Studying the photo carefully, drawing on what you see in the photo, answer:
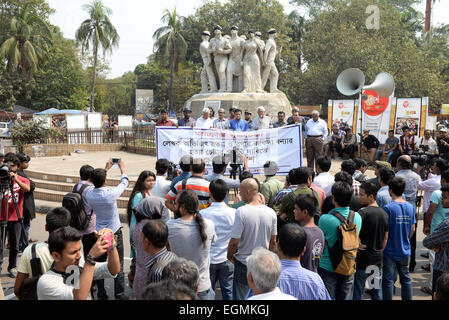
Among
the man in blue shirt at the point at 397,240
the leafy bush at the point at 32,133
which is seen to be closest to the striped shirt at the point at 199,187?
the man in blue shirt at the point at 397,240

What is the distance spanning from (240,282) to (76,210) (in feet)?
5.83

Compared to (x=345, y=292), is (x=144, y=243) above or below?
above

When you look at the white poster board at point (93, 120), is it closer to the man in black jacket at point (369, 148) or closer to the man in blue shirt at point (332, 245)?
the man in black jacket at point (369, 148)

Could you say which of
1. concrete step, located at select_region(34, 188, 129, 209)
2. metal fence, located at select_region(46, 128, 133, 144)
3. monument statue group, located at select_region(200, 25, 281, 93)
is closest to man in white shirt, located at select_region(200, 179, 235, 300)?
concrete step, located at select_region(34, 188, 129, 209)

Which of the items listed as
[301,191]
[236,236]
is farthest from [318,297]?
[301,191]

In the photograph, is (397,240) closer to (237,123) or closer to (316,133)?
(316,133)

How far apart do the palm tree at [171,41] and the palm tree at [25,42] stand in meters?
9.69

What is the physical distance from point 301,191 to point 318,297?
1549 millimetres

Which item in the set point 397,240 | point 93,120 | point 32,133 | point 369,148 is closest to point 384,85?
point 369,148

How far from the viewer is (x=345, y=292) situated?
3.58 meters

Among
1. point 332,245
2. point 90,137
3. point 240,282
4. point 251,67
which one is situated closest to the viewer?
point 332,245

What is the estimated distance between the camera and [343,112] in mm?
16531
